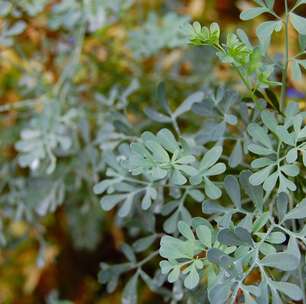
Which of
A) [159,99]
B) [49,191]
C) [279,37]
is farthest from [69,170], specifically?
[279,37]

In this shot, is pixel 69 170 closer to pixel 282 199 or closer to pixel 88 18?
pixel 88 18

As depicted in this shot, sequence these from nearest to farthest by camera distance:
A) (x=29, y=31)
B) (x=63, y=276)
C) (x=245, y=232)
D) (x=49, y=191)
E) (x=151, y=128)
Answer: (x=245, y=232) → (x=49, y=191) → (x=151, y=128) → (x=29, y=31) → (x=63, y=276)

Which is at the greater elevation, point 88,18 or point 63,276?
point 88,18

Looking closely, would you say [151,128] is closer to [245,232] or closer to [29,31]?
[29,31]

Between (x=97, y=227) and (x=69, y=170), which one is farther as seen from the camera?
(x=97, y=227)

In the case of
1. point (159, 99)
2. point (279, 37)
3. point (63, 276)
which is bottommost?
point (63, 276)

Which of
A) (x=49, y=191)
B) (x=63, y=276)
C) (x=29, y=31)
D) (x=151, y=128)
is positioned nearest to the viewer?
(x=49, y=191)
